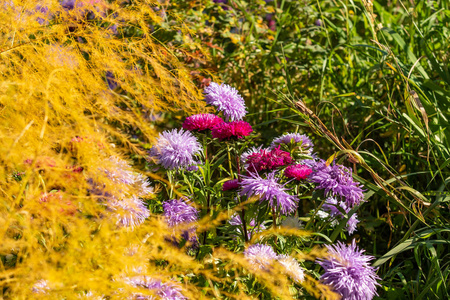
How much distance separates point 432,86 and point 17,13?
137 centimetres

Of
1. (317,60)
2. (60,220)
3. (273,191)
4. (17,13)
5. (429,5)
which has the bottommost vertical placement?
(317,60)

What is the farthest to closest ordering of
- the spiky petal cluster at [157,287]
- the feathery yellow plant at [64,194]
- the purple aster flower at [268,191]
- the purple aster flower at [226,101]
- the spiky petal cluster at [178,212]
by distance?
the purple aster flower at [226,101] < the spiky petal cluster at [178,212] < the purple aster flower at [268,191] < the spiky petal cluster at [157,287] < the feathery yellow plant at [64,194]

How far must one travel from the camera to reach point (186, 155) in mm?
1204

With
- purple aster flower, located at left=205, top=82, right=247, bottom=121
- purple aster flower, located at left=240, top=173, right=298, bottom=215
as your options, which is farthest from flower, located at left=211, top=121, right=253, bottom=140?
purple aster flower, located at left=205, top=82, right=247, bottom=121

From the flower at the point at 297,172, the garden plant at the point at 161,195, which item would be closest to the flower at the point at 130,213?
the garden plant at the point at 161,195

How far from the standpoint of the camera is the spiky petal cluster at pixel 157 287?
0.88 m

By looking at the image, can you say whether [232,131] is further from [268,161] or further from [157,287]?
[157,287]

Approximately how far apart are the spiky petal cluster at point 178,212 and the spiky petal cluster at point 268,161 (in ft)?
0.62

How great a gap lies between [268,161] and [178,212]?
26 cm

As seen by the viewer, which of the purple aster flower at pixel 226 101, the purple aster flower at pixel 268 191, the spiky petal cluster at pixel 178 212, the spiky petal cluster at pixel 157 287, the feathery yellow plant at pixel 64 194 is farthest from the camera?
the purple aster flower at pixel 226 101

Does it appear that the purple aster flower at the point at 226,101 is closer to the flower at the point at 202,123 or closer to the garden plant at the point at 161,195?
the garden plant at the point at 161,195

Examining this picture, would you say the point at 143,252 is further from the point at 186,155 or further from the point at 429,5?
the point at 429,5

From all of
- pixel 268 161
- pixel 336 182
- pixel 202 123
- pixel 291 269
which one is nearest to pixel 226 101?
pixel 202 123

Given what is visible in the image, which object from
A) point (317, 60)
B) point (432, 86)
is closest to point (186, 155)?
point (432, 86)
